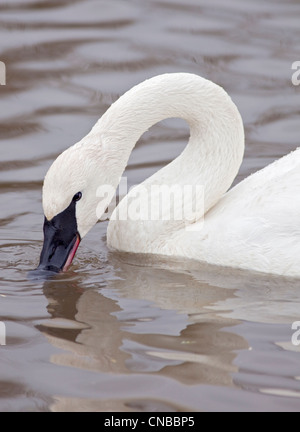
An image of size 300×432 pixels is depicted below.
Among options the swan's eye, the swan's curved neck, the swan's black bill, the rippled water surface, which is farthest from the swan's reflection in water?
the swan's curved neck

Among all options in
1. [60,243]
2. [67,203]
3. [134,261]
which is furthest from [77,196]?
[134,261]

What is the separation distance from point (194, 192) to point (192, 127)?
1.38ft

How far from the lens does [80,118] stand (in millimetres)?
9562

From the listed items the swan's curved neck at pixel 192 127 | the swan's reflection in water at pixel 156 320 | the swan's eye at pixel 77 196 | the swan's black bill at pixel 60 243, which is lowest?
the swan's reflection in water at pixel 156 320

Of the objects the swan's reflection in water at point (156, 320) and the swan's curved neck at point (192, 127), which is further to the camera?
the swan's curved neck at point (192, 127)

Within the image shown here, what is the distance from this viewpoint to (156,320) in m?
5.94

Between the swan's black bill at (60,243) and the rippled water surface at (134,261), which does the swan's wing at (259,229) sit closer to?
the rippled water surface at (134,261)

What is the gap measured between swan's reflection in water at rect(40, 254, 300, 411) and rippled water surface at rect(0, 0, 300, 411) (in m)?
0.01

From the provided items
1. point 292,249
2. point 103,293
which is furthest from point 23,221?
point 292,249

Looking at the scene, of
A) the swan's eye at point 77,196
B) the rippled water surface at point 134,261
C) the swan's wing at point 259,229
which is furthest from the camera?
the swan's wing at point 259,229

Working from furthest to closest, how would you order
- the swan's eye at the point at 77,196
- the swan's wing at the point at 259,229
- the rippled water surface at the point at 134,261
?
the swan's wing at the point at 259,229 < the swan's eye at the point at 77,196 < the rippled water surface at the point at 134,261

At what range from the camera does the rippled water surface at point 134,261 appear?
5.20 meters

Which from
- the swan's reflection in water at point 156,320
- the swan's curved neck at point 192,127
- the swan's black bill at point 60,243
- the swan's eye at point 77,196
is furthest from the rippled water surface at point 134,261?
the swan's curved neck at point 192,127
